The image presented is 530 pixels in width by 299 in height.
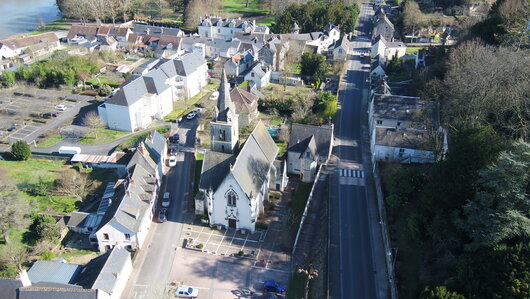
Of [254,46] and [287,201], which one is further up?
[254,46]

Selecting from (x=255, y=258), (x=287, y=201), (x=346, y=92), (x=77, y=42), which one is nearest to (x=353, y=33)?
(x=346, y=92)

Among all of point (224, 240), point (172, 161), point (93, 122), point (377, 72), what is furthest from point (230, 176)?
point (377, 72)

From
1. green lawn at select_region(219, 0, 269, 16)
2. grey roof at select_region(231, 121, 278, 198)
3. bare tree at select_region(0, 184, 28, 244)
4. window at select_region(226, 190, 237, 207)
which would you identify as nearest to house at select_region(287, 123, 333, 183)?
grey roof at select_region(231, 121, 278, 198)

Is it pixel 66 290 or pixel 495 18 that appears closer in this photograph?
pixel 66 290

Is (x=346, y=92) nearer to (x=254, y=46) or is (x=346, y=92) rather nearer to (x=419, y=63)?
(x=419, y=63)

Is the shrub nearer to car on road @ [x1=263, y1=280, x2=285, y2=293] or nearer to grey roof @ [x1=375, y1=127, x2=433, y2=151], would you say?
car on road @ [x1=263, y1=280, x2=285, y2=293]

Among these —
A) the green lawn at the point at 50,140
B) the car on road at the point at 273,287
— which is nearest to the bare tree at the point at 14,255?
the car on road at the point at 273,287

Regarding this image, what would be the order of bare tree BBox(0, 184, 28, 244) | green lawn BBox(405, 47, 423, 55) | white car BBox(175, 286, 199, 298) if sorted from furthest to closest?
1. green lawn BBox(405, 47, 423, 55)
2. bare tree BBox(0, 184, 28, 244)
3. white car BBox(175, 286, 199, 298)
